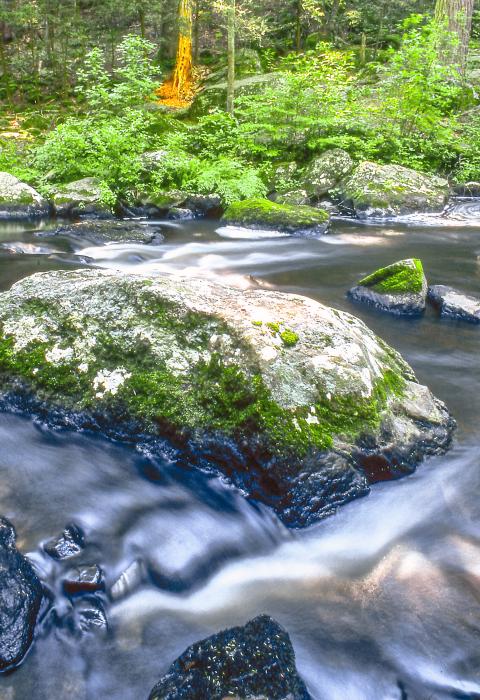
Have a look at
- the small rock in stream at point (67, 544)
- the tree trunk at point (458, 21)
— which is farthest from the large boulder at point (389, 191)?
the small rock in stream at point (67, 544)

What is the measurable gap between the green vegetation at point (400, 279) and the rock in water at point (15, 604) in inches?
204

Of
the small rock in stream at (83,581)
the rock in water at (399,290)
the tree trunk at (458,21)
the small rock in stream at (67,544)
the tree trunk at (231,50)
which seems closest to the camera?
the small rock in stream at (83,581)

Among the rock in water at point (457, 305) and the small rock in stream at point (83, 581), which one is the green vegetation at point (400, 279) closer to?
the rock in water at point (457, 305)

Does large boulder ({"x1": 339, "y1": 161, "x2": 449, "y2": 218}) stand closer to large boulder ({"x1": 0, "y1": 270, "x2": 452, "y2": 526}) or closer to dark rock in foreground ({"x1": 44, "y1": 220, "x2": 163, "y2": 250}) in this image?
dark rock in foreground ({"x1": 44, "y1": 220, "x2": 163, "y2": 250})

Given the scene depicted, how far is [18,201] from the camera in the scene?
11.7 m

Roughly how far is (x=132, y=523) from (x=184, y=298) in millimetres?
1521

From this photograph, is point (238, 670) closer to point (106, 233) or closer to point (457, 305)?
point (457, 305)

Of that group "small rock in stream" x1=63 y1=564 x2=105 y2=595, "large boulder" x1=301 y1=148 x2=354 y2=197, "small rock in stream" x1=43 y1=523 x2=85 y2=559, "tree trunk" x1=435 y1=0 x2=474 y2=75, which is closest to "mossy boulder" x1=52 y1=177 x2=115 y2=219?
"large boulder" x1=301 y1=148 x2=354 y2=197

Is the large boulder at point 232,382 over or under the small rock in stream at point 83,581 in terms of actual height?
over

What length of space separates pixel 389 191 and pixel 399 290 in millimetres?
7080

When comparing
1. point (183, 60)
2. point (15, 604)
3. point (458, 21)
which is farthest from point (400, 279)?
point (183, 60)

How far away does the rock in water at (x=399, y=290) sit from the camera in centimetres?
618

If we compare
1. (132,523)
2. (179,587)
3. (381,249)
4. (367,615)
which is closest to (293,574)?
(367,615)

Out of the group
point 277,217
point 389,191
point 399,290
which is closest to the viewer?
point 399,290
